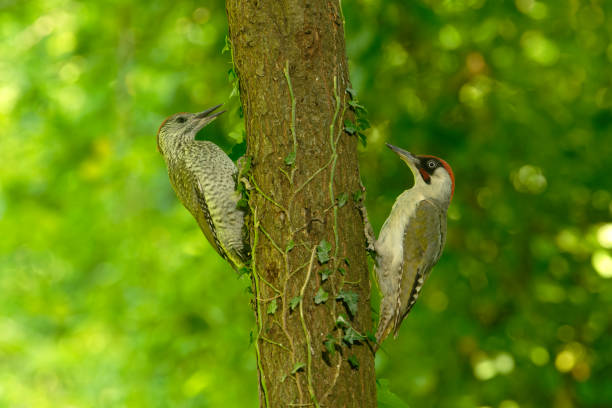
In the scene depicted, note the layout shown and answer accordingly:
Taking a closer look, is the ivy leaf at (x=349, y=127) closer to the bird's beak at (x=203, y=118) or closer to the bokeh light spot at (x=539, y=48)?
the bird's beak at (x=203, y=118)

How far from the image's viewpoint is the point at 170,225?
531cm

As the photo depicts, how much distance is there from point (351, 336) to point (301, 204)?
446 millimetres

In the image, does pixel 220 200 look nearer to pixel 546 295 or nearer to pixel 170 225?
pixel 170 225

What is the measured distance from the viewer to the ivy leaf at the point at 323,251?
2.04 m

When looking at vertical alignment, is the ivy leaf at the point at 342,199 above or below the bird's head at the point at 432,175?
above

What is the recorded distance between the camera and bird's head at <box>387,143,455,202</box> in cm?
360

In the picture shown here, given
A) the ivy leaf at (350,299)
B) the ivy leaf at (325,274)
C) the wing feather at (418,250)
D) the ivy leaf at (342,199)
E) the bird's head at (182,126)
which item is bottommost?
the wing feather at (418,250)

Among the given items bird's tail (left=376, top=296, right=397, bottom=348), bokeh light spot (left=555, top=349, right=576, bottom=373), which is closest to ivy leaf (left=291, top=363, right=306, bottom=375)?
bird's tail (left=376, top=296, right=397, bottom=348)

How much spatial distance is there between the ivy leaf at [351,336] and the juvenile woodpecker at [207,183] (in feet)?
4.26

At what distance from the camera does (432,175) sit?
11.9 ft

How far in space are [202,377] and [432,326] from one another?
1708mm

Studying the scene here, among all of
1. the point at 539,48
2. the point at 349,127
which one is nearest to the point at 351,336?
the point at 349,127

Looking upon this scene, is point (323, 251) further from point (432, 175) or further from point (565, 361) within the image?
point (565, 361)

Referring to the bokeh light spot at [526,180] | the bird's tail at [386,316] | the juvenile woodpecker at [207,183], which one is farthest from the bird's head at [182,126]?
the bokeh light spot at [526,180]
